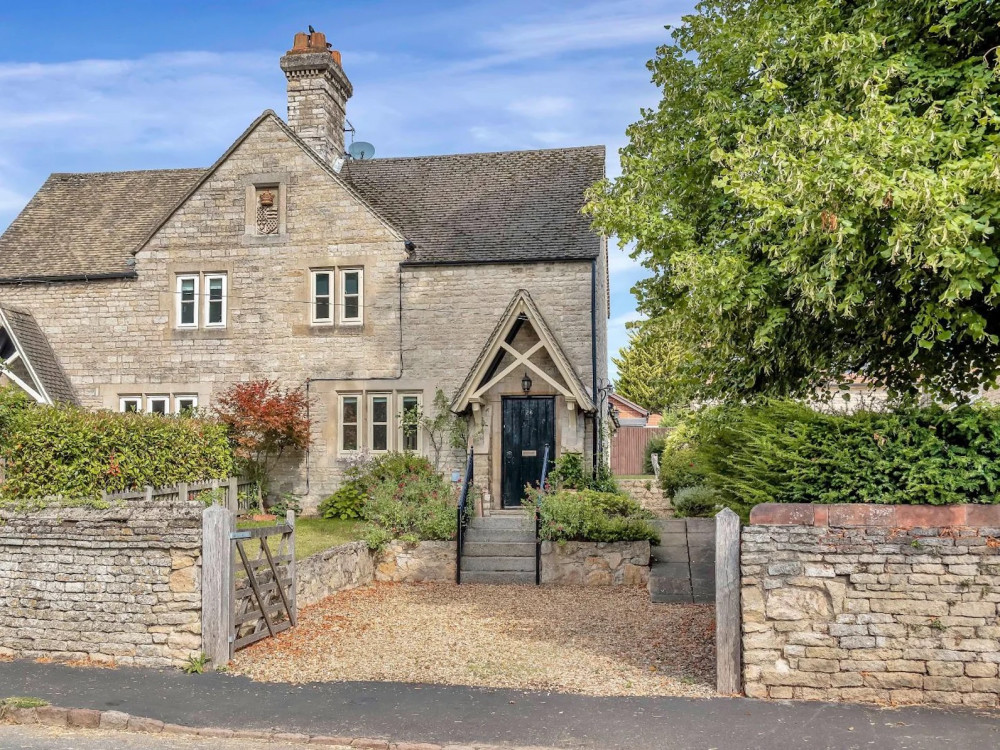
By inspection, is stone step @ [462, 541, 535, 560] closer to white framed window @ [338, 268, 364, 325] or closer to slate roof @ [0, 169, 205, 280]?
white framed window @ [338, 268, 364, 325]

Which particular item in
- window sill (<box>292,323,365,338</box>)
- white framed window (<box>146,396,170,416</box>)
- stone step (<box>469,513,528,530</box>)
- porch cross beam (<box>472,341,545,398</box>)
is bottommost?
stone step (<box>469,513,528,530</box>)

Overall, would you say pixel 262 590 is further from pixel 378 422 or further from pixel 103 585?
pixel 378 422

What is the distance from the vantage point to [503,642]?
38.7 feet

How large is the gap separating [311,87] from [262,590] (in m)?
15.8

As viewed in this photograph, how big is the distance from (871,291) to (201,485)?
11.2 metres

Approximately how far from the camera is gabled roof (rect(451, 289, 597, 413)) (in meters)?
19.7

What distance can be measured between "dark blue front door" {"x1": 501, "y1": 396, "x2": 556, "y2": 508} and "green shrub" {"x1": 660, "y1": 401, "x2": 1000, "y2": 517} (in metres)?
10.9

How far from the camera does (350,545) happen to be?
52.0 ft

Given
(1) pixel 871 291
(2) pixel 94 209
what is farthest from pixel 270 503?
(1) pixel 871 291

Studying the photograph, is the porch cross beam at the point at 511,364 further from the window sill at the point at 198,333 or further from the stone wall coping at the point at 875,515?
the stone wall coping at the point at 875,515

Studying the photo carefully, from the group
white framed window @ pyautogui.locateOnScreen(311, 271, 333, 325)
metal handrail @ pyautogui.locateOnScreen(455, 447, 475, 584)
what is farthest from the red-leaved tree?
metal handrail @ pyautogui.locateOnScreen(455, 447, 475, 584)

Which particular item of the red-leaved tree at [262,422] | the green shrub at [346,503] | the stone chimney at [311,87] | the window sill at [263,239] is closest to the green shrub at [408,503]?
the green shrub at [346,503]

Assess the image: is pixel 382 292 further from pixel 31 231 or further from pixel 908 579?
pixel 908 579

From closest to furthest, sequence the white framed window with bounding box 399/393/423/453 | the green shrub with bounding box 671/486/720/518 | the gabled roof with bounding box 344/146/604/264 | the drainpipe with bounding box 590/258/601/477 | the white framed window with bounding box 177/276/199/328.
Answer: the green shrub with bounding box 671/486/720/518, the drainpipe with bounding box 590/258/601/477, the white framed window with bounding box 399/393/423/453, the gabled roof with bounding box 344/146/604/264, the white framed window with bounding box 177/276/199/328
